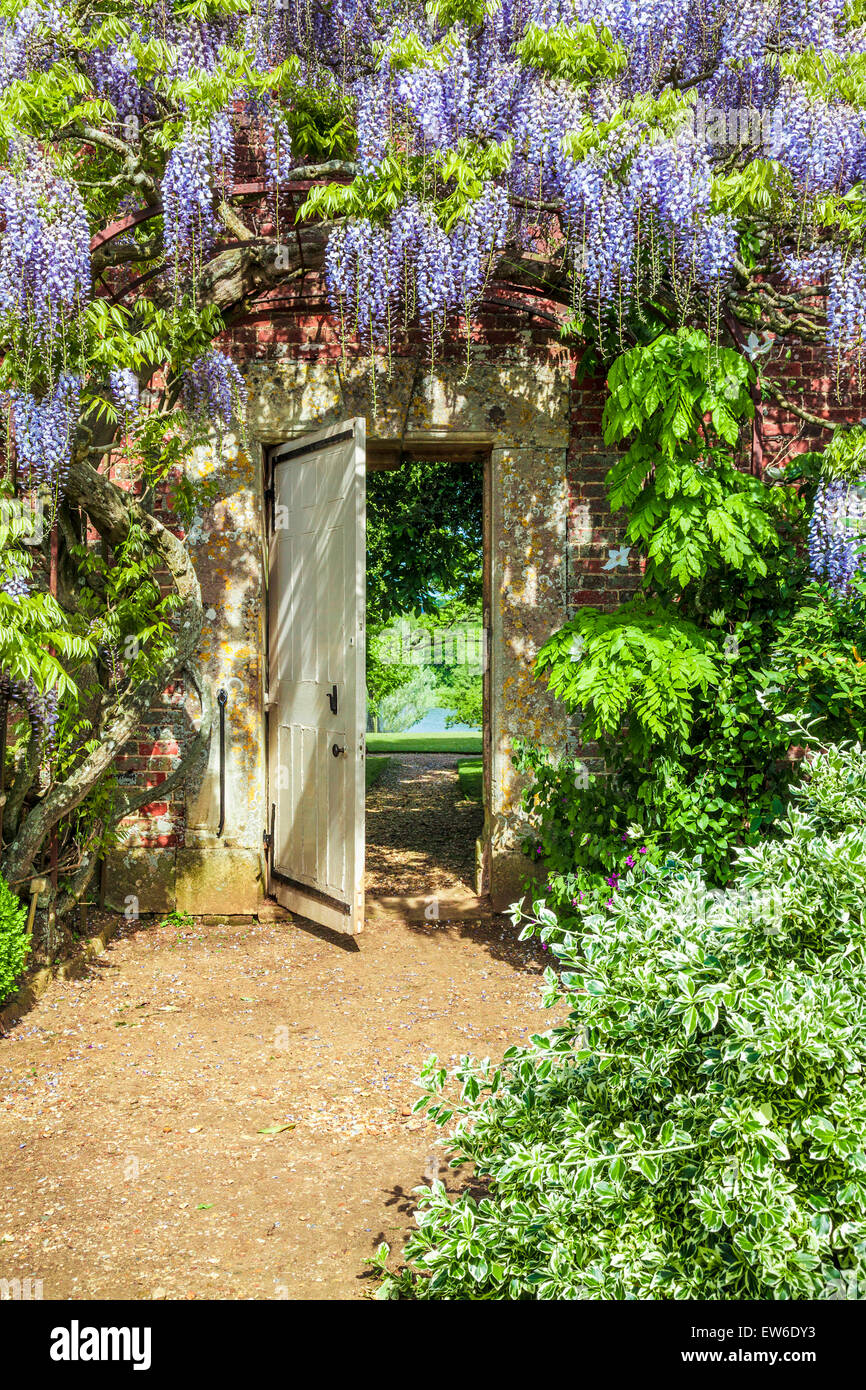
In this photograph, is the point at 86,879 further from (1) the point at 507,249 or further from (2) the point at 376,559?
(2) the point at 376,559

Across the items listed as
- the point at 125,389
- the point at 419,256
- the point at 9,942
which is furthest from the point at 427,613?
the point at 9,942

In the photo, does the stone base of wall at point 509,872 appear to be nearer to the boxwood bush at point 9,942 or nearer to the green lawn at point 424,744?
the boxwood bush at point 9,942

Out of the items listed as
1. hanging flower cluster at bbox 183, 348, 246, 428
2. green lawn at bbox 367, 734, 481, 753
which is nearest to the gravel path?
hanging flower cluster at bbox 183, 348, 246, 428

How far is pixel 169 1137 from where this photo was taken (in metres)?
2.97

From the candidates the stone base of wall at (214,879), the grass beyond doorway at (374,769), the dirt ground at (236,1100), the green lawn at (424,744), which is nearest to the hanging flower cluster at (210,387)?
the stone base of wall at (214,879)

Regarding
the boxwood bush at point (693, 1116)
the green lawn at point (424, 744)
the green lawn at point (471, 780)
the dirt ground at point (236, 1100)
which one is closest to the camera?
the boxwood bush at point (693, 1116)

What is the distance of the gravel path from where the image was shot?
595cm

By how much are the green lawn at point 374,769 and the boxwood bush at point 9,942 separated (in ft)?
23.4

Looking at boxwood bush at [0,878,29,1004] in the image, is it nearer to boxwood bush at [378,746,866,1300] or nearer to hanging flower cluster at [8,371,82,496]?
hanging flower cluster at [8,371,82,496]

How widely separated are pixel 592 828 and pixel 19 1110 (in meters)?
2.54

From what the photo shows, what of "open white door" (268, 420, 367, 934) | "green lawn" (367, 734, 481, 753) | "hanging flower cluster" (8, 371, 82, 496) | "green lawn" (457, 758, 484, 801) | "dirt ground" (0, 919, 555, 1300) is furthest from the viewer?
"green lawn" (367, 734, 481, 753)

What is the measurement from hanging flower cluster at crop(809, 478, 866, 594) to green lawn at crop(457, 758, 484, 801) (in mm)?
4578

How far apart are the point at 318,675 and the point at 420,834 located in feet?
10.0

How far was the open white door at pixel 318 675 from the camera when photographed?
4.61 meters
